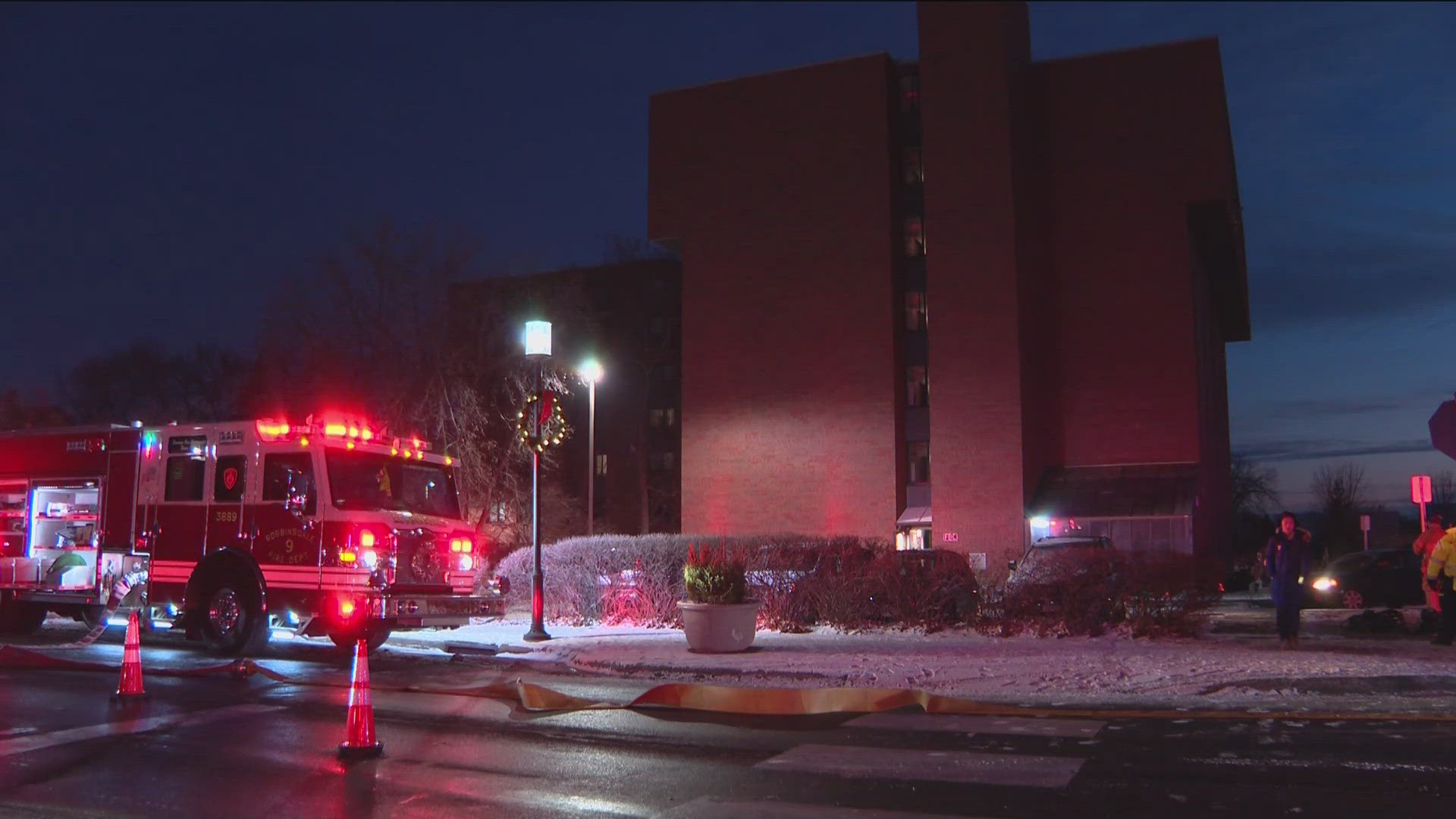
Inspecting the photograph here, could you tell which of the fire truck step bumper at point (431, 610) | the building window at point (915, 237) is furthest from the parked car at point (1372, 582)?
the building window at point (915, 237)

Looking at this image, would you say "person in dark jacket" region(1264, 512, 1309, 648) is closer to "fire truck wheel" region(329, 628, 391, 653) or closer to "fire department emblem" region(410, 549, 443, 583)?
"fire department emblem" region(410, 549, 443, 583)

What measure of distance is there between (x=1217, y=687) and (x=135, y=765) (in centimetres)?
1015

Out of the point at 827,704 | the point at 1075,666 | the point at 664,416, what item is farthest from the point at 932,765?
the point at 664,416

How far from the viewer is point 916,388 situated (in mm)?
43500

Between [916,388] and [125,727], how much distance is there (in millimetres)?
35103

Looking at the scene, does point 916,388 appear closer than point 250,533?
No

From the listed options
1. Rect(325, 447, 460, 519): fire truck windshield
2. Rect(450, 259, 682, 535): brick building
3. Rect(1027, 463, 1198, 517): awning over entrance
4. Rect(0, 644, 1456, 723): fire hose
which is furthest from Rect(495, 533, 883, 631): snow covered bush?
Rect(450, 259, 682, 535): brick building

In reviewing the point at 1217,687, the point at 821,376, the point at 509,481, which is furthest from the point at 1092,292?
the point at 1217,687

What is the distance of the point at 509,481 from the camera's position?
36844mm

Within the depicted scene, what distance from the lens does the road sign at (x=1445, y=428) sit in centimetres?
1633

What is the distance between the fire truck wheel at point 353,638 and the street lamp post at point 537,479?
2303 mm

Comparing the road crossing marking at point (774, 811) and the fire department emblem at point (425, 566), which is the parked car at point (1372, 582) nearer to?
the fire department emblem at point (425, 566)

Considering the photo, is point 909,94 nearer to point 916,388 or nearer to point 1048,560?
point 916,388

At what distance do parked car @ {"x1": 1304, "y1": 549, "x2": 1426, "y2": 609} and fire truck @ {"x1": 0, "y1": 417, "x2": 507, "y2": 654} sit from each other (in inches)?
702
